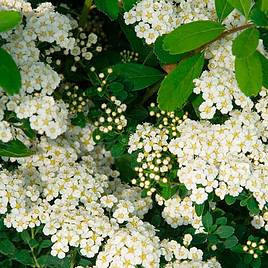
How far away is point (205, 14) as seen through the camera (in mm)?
3068

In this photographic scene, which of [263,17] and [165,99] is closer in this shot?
[263,17]

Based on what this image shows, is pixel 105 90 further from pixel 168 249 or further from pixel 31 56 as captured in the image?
pixel 168 249

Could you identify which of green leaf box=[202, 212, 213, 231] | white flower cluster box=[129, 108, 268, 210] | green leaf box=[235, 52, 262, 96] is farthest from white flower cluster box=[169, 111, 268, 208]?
green leaf box=[235, 52, 262, 96]

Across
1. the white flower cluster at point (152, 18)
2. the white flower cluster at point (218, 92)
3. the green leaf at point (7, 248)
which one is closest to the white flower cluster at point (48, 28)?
the white flower cluster at point (152, 18)

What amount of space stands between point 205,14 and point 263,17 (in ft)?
1.39

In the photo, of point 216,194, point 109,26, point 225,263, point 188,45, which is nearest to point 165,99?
point 188,45

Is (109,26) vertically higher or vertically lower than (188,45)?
lower

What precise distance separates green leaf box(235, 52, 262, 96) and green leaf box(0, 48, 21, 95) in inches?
32.9

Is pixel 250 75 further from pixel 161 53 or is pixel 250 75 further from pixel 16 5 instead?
pixel 16 5

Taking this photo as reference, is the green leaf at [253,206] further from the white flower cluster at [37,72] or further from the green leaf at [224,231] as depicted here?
the white flower cluster at [37,72]

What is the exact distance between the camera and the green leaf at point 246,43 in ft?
8.61

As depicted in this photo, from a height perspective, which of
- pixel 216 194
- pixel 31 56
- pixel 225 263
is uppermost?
pixel 31 56


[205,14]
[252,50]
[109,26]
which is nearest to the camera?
[252,50]

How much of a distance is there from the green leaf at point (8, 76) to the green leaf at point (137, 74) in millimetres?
801
